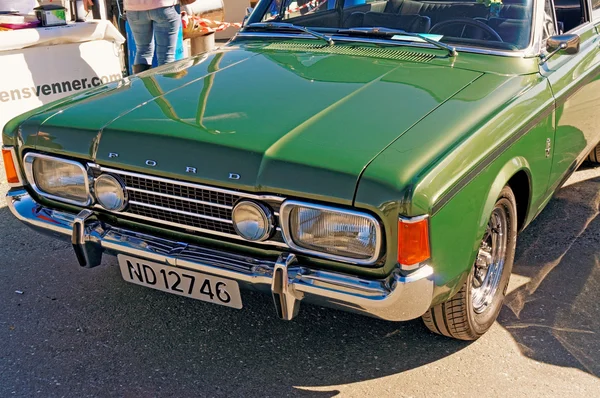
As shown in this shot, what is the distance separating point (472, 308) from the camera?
10.1ft

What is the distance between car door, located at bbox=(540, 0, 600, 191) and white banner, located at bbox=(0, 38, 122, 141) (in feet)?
14.8

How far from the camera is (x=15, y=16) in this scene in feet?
22.1

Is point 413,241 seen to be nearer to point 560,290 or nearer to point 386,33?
point 560,290

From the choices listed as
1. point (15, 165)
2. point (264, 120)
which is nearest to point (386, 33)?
point (264, 120)

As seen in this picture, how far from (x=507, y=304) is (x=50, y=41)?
501 cm

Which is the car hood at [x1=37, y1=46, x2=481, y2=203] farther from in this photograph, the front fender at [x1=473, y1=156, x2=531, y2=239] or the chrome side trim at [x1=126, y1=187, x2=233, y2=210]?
the front fender at [x1=473, y1=156, x2=531, y2=239]

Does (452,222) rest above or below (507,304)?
above

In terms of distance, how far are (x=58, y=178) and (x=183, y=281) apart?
814 millimetres

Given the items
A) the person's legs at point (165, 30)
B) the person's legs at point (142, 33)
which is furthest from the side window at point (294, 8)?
the person's legs at point (142, 33)

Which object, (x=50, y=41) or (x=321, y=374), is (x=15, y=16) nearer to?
(x=50, y=41)

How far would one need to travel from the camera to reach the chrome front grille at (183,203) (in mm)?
2752

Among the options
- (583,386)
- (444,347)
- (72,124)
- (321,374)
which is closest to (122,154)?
(72,124)

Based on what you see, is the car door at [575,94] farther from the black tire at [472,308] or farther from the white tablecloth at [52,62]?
the white tablecloth at [52,62]

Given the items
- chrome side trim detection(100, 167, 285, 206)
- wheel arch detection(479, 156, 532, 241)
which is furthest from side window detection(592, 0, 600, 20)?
chrome side trim detection(100, 167, 285, 206)
